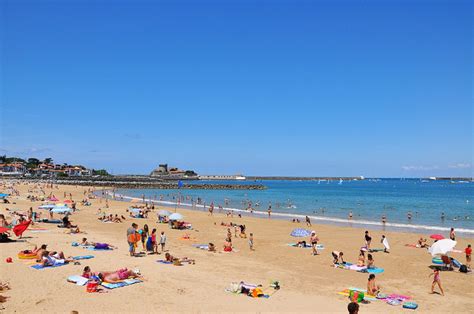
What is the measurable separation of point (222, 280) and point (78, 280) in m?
4.30

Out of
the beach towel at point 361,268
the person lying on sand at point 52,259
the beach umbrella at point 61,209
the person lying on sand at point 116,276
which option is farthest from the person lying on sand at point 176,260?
the beach umbrella at point 61,209

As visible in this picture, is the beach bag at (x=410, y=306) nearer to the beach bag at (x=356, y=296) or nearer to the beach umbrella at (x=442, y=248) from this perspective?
the beach bag at (x=356, y=296)

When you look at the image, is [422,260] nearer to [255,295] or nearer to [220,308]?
[255,295]

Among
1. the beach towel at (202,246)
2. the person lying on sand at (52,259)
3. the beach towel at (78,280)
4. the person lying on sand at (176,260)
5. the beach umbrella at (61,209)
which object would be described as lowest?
the beach towel at (202,246)

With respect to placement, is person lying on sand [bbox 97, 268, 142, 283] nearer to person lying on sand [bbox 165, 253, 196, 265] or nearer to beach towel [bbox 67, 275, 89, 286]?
beach towel [bbox 67, 275, 89, 286]

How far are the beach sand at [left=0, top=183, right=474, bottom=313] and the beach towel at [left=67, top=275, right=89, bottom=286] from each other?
18 cm

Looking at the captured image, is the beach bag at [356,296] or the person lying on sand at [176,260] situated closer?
the beach bag at [356,296]

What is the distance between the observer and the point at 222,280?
12539mm

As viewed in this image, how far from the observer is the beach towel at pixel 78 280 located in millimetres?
11074

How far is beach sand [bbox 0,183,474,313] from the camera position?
988 cm

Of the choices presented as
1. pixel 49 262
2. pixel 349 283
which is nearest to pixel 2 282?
pixel 49 262

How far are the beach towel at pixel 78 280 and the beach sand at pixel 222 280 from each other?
18cm

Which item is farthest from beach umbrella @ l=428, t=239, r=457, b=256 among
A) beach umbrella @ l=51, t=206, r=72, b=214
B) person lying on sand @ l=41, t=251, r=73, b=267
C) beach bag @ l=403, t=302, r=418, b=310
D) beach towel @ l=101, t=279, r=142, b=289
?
beach umbrella @ l=51, t=206, r=72, b=214

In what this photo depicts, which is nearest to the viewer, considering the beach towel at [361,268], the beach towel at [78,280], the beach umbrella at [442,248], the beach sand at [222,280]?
the beach sand at [222,280]
